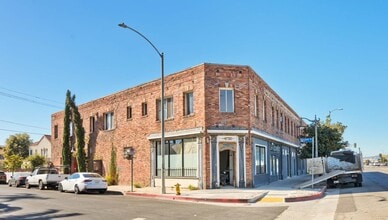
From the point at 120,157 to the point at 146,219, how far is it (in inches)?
811

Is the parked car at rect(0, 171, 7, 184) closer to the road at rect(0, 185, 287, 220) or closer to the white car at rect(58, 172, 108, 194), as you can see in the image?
the white car at rect(58, 172, 108, 194)

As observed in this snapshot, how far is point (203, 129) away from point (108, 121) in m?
13.3

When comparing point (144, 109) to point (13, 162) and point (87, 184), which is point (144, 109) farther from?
point (13, 162)

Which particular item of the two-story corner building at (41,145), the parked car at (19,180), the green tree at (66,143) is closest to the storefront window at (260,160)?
the green tree at (66,143)

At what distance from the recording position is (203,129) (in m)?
25.3

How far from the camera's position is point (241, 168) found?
25.8 m

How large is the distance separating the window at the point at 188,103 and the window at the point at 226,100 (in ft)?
6.75

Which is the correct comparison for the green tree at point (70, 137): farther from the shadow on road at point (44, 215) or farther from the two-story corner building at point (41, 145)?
the two-story corner building at point (41, 145)

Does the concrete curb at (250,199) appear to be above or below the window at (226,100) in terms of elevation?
below

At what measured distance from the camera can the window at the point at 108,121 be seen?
3553 centimetres

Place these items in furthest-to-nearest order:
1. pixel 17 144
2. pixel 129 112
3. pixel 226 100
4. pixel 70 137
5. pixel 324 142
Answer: pixel 17 144
pixel 324 142
pixel 70 137
pixel 129 112
pixel 226 100

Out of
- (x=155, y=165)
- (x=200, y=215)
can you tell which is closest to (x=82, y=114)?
(x=155, y=165)

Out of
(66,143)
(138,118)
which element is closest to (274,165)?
(138,118)

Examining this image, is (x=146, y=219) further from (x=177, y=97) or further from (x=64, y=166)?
(x=64, y=166)
